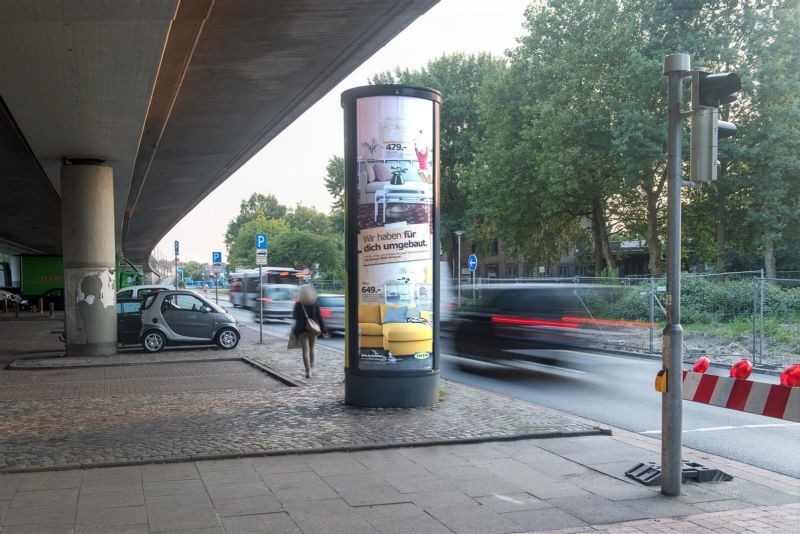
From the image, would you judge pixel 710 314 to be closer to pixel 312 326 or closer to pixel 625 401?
pixel 625 401

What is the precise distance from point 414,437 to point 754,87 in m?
27.1

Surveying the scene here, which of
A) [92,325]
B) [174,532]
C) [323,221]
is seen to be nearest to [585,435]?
[174,532]

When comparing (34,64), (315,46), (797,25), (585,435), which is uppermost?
(797,25)

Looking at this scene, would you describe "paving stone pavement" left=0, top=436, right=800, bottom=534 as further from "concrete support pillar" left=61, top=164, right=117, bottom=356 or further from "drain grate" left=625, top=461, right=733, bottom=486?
"concrete support pillar" left=61, top=164, right=117, bottom=356

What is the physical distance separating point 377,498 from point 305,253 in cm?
8131

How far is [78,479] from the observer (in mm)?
6156

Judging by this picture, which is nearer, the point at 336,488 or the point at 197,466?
the point at 336,488

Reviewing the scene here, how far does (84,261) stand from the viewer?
56.4ft

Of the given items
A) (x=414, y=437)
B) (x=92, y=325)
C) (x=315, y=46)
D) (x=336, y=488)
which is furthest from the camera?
(x=92, y=325)

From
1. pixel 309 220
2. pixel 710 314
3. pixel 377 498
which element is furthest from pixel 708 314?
pixel 309 220

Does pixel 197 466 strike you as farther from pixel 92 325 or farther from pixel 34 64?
pixel 92 325

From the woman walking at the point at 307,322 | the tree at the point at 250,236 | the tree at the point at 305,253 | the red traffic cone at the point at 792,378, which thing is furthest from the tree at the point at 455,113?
the tree at the point at 250,236

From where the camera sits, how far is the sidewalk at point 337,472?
511 cm

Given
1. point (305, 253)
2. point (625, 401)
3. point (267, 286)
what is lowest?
point (625, 401)
